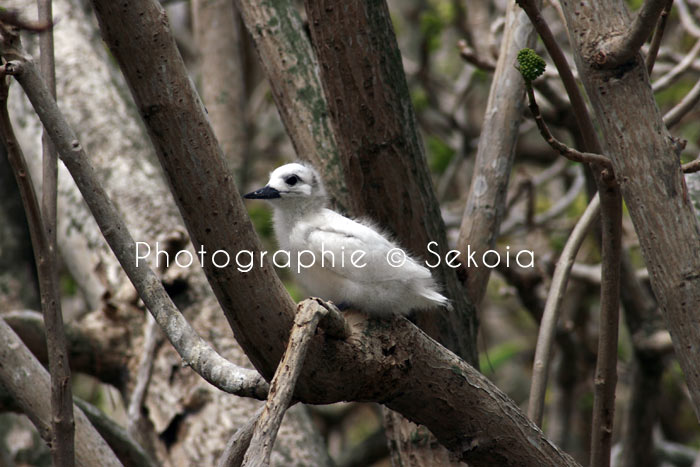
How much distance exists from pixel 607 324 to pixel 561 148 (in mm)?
831

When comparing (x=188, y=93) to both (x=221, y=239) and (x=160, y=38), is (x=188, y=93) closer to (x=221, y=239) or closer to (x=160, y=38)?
(x=160, y=38)

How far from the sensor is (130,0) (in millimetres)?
1975

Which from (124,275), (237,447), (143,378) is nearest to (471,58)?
(124,275)

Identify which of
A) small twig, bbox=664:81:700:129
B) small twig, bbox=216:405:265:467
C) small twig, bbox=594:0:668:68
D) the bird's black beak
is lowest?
small twig, bbox=216:405:265:467

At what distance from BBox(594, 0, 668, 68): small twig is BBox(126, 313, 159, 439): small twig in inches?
111

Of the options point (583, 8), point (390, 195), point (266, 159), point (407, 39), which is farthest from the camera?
point (266, 159)

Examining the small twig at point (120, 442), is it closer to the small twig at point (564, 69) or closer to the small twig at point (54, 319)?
the small twig at point (54, 319)

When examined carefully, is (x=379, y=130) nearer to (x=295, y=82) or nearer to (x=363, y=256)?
(x=363, y=256)

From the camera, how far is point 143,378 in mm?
4332

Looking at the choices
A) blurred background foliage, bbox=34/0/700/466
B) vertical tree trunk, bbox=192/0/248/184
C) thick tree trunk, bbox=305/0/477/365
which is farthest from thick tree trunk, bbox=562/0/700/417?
vertical tree trunk, bbox=192/0/248/184

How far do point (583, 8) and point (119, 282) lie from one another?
10.8 feet

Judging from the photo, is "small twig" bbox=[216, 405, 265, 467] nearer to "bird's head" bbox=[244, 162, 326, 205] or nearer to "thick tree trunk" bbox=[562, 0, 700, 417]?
"bird's head" bbox=[244, 162, 326, 205]

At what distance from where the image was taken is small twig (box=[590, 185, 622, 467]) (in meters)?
2.73

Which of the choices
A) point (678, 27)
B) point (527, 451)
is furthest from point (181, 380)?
point (678, 27)
